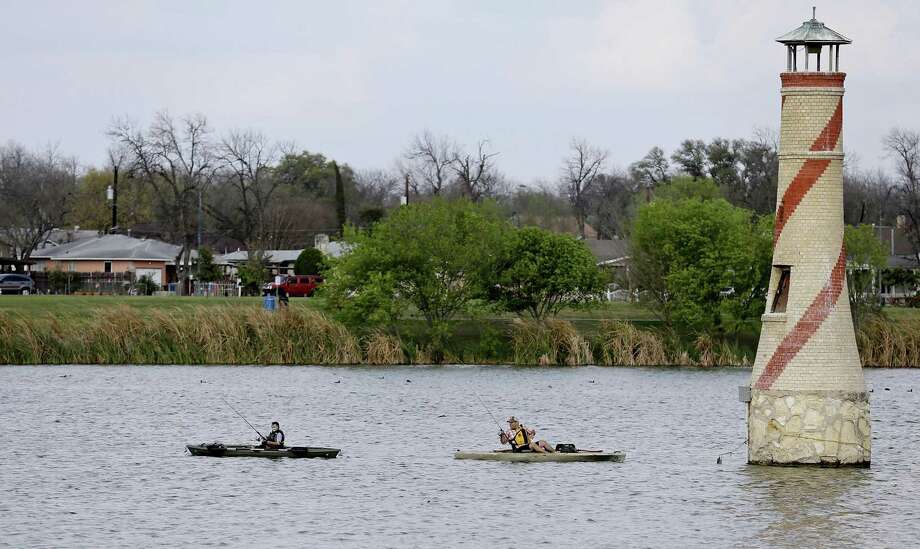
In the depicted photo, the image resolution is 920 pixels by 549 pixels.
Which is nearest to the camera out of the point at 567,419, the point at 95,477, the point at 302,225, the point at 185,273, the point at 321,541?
the point at 321,541

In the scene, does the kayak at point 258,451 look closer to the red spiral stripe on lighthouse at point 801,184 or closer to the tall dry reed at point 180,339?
the red spiral stripe on lighthouse at point 801,184

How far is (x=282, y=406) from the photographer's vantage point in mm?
60656

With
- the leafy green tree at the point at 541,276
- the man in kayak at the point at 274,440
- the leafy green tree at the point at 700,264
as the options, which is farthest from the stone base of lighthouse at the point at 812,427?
the leafy green tree at the point at 541,276

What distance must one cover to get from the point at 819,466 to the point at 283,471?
45.4 feet

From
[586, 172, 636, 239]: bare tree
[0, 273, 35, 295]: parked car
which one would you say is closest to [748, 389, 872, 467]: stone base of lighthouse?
[0, 273, 35, 295]: parked car

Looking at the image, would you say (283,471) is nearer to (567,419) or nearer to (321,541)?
(321,541)

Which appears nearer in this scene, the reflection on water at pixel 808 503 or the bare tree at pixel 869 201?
the reflection on water at pixel 808 503

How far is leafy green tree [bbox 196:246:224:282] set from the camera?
122 m

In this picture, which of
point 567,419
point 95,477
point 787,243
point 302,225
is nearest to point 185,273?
point 302,225

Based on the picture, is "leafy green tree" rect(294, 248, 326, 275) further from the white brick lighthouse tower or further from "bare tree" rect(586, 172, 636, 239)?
the white brick lighthouse tower

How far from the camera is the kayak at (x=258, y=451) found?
43.5 m

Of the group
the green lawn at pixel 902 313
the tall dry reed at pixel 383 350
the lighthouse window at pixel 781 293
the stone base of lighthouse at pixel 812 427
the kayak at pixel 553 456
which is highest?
the green lawn at pixel 902 313

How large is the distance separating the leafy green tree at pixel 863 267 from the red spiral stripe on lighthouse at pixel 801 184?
1747 inches

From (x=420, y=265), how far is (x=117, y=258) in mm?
47921
